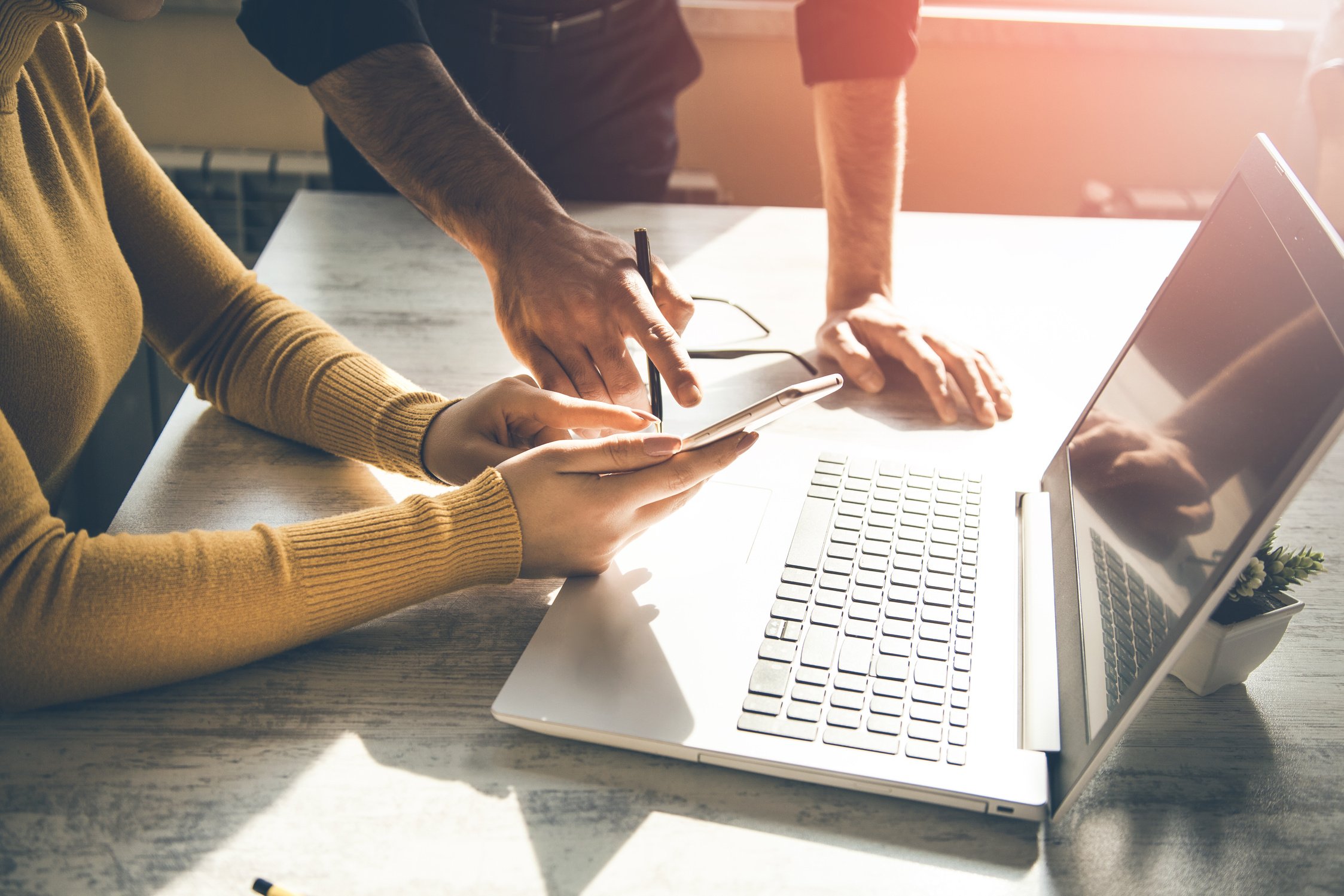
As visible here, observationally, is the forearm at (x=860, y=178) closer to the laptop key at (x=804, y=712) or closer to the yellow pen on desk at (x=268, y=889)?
the laptop key at (x=804, y=712)

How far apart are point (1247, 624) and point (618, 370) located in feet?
1.62

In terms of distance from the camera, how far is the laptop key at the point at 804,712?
561mm

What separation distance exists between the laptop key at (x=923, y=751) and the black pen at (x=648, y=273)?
33cm

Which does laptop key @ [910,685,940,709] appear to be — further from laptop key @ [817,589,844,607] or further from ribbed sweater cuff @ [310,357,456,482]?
ribbed sweater cuff @ [310,357,456,482]

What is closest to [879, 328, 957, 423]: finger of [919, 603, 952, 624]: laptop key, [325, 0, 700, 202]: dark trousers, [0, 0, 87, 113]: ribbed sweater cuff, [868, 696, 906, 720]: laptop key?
[919, 603, 952, 624]: laptop key

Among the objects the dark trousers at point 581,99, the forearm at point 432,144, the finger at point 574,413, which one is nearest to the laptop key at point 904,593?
the finger at point 574,413

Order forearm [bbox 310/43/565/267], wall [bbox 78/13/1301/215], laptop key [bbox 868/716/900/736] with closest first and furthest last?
laptop key [bbox 868/716/900/736]
forearm [bbox 310/43/565/267]
wall [bbox 78/13/1301/215]

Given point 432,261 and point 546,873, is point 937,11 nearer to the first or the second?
point 432,261

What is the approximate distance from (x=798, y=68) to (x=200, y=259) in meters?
1.64

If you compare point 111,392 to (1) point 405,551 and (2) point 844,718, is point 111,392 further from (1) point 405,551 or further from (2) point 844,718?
(2) point 844,718

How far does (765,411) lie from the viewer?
600mm

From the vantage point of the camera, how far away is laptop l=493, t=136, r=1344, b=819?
1.57 feet

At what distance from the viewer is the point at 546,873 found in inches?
19.3

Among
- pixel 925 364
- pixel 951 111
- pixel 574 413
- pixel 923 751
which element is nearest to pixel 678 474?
pixel 574 413
